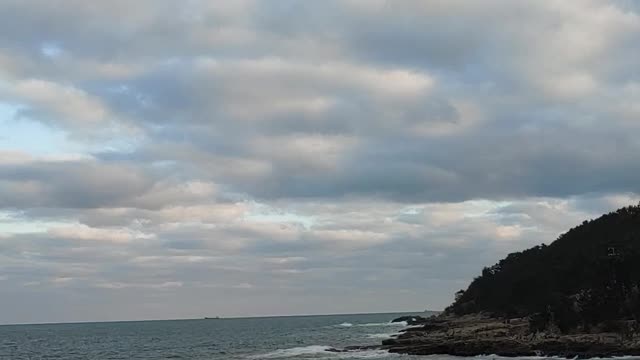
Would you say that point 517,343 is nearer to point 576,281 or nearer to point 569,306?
point 569,306

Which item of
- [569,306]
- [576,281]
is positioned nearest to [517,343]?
[569,306]

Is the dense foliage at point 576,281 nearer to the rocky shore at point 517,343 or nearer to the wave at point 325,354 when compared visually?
the rocky shore at point 517,343

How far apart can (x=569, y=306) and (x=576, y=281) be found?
1473 cm

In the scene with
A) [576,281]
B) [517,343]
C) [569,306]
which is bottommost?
[517,343]

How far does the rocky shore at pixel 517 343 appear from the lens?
67.1m

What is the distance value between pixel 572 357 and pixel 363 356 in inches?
843

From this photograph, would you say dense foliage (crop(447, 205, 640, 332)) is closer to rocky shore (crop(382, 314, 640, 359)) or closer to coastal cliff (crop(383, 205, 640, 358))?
coastal cliff (crop(383, 205, 640, 358))

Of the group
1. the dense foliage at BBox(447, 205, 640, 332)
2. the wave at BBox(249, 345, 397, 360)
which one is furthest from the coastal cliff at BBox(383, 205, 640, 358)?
the wave at BBox(249, 345, 397, 360)

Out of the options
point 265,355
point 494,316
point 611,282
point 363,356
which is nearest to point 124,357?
point 265,355

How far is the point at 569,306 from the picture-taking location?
82.6 metres

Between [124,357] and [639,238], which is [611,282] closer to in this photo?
[639,238]

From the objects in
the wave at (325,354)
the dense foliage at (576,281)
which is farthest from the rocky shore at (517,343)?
the dense foliage at (576,281)

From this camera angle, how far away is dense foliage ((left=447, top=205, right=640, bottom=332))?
80.2 meters

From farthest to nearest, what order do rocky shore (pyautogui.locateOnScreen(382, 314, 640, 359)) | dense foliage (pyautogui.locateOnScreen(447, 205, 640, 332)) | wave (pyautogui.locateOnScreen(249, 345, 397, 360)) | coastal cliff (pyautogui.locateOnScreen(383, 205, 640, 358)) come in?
wave (pyautogui.locateOnScreen(249, 345, 397, 360)) < dense foliage (pyautogui.locateOnScreen(447, 205, 640, 332)) < coastal cliff (pyautogui.locateOnScreen(383, 205, 640, 358)) < rocky shore (pyautogui.locateOnScreen(382, 314, 640, 359))
